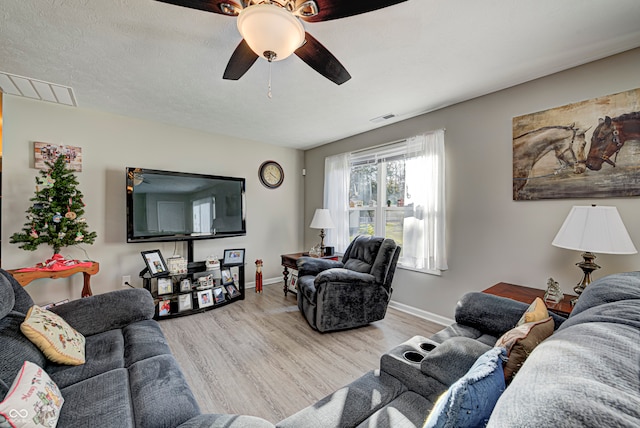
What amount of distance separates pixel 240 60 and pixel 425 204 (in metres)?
2.41

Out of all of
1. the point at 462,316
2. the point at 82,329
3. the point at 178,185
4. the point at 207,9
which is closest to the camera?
the point at 207,9

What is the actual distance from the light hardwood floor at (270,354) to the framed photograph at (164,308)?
3.8 inches

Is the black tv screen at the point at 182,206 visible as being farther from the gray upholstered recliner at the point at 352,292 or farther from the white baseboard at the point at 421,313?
the white baseboard at the point at 421,313

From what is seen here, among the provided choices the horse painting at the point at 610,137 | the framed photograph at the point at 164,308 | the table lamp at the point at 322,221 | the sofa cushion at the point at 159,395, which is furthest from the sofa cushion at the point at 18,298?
the horse painting at the point at 610,137

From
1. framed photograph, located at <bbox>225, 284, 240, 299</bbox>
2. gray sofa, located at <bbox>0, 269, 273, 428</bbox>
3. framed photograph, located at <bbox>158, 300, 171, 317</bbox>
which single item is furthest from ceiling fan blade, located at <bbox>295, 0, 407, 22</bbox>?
framed photograph, located at <bbox>225, 284, 240, 299</bbox>

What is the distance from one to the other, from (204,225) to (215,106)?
1.58m

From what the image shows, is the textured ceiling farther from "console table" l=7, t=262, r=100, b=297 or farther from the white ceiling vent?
"console table" l=7, t=262, r=100, b=297

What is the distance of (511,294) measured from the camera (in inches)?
80.8

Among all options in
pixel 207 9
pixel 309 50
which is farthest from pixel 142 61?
pixel 309 50

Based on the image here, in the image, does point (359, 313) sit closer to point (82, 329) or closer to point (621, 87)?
point (82, 329)

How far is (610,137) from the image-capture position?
1906mm

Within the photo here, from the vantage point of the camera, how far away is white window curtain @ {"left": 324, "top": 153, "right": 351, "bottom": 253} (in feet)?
13.3

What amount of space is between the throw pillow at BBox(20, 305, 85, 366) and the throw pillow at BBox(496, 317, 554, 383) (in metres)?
2.07

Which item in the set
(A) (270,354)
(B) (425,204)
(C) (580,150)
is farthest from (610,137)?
(A) (270,354)
